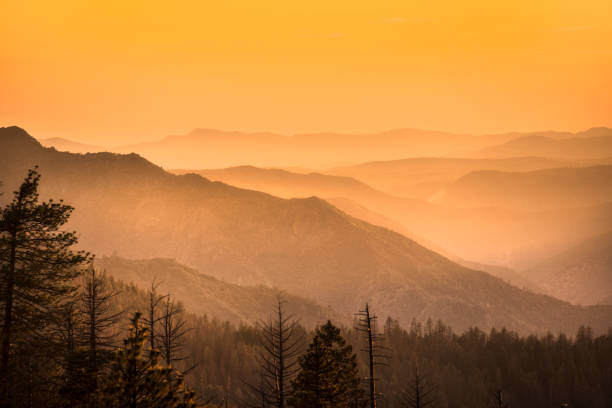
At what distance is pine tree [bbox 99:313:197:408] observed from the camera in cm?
2511

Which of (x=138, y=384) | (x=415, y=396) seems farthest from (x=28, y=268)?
(x=415, y=396)

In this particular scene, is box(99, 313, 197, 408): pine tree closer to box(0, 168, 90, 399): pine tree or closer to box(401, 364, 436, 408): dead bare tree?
box(0, 168, 90, 399): pine tree

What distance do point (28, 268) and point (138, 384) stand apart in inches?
582

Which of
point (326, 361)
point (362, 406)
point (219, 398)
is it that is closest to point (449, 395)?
point (219, 398)

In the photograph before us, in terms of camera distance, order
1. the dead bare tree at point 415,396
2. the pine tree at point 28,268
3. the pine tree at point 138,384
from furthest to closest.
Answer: the dead bare tree at point 415,396, the pine tree at point 28,268, the pine tree at point 138,384

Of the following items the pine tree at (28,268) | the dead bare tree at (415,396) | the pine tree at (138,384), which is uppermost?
the pine tree at (28,268)

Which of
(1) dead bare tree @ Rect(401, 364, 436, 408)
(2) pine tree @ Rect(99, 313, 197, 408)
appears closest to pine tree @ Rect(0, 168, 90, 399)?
(2) pine tree @ Rect(99, 313, 197, 408)

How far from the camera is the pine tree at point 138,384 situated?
2511 cm

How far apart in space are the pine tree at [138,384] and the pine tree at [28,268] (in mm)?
11274

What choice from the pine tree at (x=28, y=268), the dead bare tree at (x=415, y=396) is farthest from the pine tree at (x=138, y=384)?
the dead bare tree at (x=415, y=396)

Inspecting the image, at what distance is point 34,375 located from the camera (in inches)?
1417

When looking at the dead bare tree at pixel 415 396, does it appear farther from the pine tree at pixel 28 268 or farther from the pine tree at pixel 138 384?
the pine tree at pixel 138 384

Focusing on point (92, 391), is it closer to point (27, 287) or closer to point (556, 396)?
point (27, 287)

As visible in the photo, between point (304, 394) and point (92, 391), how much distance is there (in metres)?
16.5
